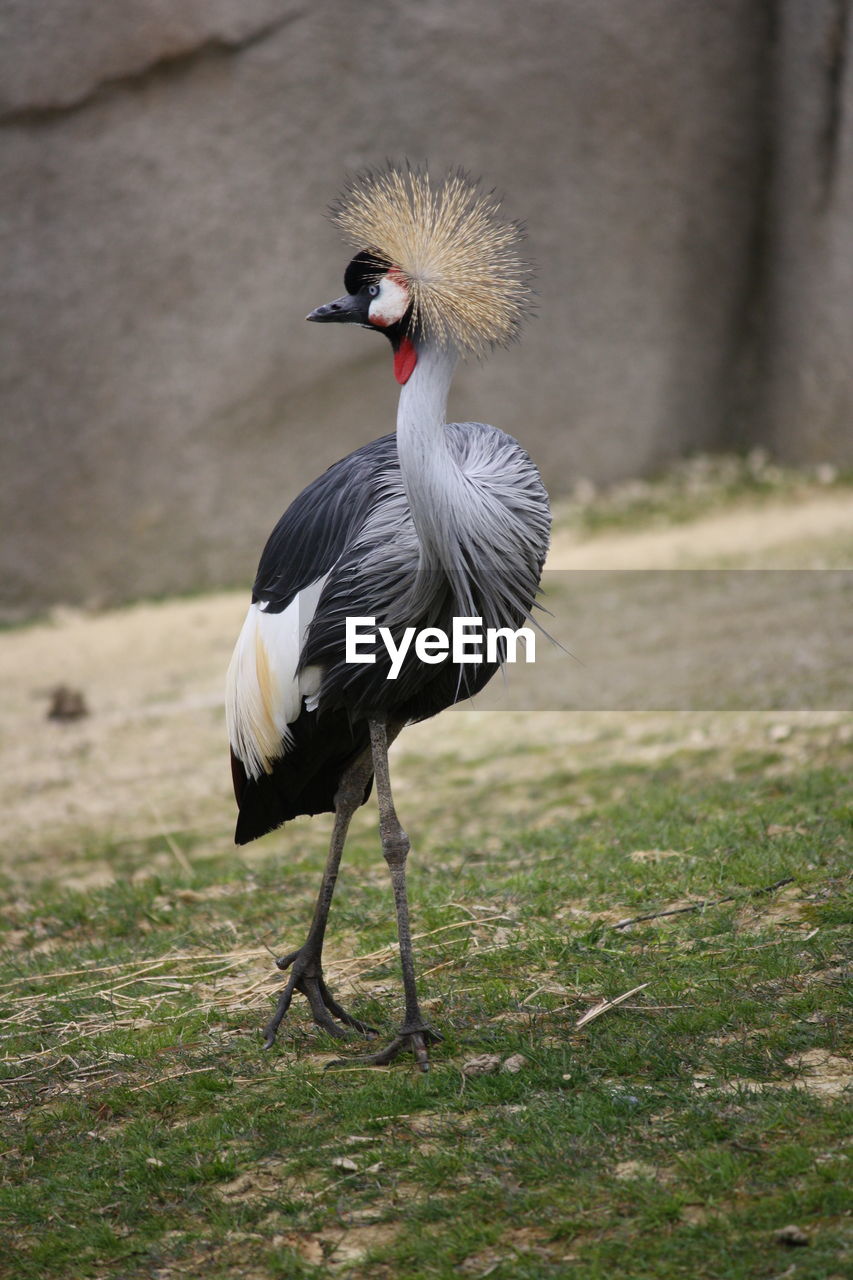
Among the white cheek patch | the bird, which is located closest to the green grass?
the bird

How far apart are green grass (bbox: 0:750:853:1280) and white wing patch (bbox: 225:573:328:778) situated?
625 mm

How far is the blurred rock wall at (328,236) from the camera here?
852 cm

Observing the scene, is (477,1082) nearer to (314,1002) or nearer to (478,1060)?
(478,1060)

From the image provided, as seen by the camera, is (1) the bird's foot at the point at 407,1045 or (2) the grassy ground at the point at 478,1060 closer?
(2) the grassy ground at the point at 478,1060

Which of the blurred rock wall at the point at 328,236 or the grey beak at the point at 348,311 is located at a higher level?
the blurred rock wall at the point at 328,236

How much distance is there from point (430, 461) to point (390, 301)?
1.20 feet

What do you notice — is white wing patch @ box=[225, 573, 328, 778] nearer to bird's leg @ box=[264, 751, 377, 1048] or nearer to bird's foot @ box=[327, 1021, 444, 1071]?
bird's leg @ box=[264, 751, 377, 1048]

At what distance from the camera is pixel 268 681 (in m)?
3.14

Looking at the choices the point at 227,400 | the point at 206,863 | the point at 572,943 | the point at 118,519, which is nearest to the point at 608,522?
the point at 227,400

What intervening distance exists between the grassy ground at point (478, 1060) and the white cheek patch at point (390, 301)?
1464 mm

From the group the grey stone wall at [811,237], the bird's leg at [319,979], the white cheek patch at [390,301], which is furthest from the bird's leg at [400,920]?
the grey stone wall at [811,237]

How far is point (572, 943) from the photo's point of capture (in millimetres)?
3371

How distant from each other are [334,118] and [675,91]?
2.35 m

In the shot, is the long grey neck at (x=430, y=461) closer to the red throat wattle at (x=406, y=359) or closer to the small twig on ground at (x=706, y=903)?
the red throat wattle at (x=406, y=359)
